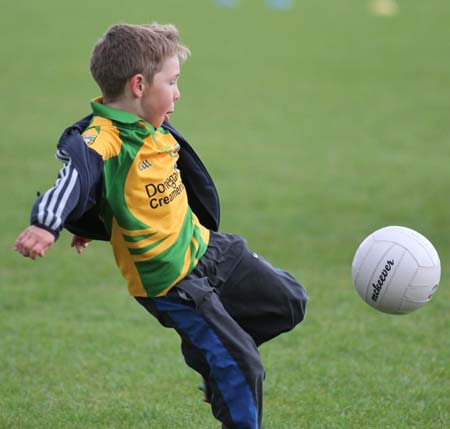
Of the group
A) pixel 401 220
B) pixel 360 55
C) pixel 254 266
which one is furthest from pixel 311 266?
pixel 360 55

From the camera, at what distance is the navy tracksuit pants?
3.73 meters

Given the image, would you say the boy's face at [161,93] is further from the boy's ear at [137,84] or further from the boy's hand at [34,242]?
the boy's hand at [34,242]

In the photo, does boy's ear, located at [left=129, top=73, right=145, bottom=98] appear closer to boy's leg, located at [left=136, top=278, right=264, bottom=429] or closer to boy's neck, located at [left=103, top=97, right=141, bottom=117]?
boy's neck, located at [left=103, top=97, right=141, bottom=117]

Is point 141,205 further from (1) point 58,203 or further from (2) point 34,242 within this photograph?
(2) point 34,242

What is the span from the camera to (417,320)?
651 cm

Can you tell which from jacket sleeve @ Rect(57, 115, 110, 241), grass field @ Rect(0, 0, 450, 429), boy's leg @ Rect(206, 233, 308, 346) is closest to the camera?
jacket sleeve @ Rect(57, 115, 110, 241)

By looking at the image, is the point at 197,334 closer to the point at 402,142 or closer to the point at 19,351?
the point at 19,351

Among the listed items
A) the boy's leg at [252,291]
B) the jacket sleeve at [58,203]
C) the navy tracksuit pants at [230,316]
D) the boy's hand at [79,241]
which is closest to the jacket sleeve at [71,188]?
the jacket sleeve at [58,203]

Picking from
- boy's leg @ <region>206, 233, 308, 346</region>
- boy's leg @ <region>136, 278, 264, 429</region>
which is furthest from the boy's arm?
boy's leg @ <region>206, 233, 308, 346</region>

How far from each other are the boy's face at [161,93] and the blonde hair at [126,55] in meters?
0.03

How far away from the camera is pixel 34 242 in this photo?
3.20m

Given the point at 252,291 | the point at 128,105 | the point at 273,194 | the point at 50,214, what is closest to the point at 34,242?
the point at 50,214

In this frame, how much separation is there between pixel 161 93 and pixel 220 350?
42.3 inches

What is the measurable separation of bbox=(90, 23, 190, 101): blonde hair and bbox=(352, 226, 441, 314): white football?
1.45 metres
